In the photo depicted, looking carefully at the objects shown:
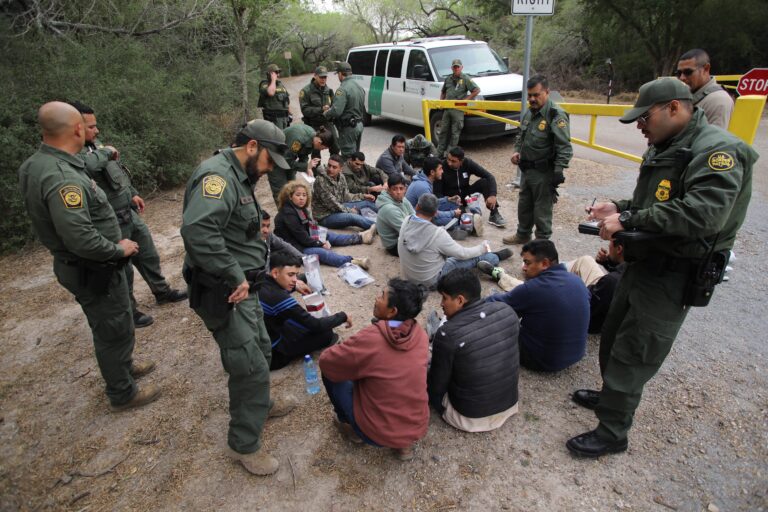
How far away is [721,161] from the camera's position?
6.52 feet

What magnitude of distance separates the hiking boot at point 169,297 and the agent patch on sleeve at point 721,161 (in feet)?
14.3

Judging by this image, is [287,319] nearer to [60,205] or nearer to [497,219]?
[60,205]

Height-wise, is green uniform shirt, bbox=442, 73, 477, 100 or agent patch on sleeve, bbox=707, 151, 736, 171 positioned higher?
agent patch on sleeve, bbox=707, 151, 736, 171

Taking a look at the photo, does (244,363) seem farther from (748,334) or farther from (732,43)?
(732,43)

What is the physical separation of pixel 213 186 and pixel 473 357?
1.66m

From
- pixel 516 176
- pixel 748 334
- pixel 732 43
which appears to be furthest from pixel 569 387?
pixel 732 43

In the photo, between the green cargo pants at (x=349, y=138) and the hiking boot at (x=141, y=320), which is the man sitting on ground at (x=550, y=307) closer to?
the hiking boot at (x=141, y=320)

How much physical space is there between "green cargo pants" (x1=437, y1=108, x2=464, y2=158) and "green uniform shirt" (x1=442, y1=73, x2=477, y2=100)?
326 millimetres

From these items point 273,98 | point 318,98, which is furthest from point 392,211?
point 273,98

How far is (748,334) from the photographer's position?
11.7 ft

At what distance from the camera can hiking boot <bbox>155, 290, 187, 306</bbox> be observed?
4.45 meters

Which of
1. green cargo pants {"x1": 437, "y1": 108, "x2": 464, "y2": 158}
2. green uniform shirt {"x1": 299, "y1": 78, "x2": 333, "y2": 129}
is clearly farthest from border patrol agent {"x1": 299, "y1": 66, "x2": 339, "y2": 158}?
green cargo pants {"x1": 437, "y1": 108, "x2": 464, "y2": 158}

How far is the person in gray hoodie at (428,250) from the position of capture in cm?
408

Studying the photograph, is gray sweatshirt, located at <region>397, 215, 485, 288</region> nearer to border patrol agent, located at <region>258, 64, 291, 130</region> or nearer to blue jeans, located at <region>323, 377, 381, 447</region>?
blue jeans, located at <region>323, 377, 381, 447</region>
